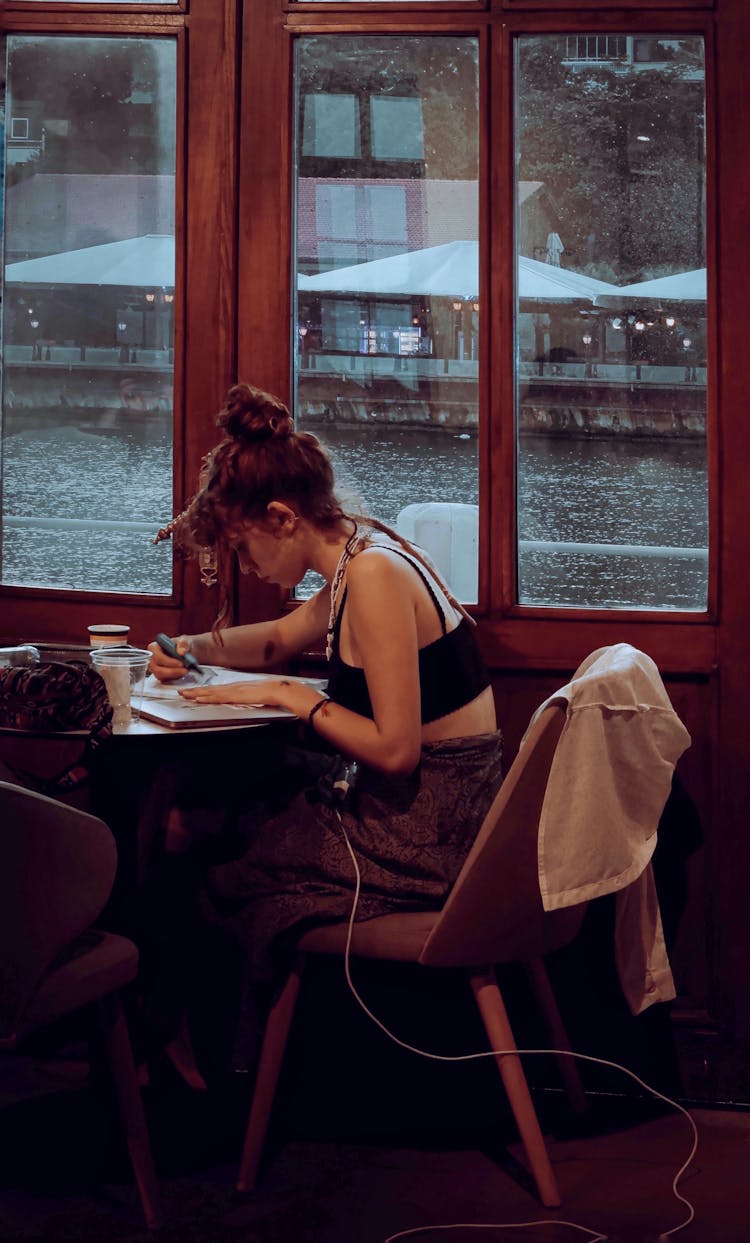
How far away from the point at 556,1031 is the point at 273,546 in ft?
3.43

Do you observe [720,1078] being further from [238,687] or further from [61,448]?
[61,448]

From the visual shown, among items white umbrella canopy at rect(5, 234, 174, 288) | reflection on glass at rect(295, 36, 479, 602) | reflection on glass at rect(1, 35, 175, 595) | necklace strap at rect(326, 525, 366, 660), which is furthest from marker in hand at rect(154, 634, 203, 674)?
white umbrella canopy at rect(5, 234, 174, 288)

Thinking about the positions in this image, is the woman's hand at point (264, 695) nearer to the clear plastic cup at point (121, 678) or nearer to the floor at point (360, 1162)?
the clear plastic cup at point (121, 678)

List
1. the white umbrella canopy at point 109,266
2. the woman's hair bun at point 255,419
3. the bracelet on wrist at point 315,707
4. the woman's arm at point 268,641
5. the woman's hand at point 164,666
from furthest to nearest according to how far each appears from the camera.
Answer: the white umbrella canopy at point 109,266 < the woman's arm at point 268,641 < the woman's hand at point 164,666 < the woman's hair bun at point 255,419 < the bracelet on wrist at point 315,707

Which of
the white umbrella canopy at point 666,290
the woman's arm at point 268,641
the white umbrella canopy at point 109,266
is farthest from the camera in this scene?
the white umbrella canopy at point 109,266

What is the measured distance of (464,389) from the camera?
114 inches

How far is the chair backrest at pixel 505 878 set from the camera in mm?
1988

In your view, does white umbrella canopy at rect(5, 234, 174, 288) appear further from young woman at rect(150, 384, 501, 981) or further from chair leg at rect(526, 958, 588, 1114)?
chair leg at rect(526, 958, 588, 1114)

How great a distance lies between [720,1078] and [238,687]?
1.29 metres

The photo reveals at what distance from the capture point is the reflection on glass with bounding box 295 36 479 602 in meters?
2.87

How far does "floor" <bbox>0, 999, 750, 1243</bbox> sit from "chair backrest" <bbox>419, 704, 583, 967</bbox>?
0.42 m

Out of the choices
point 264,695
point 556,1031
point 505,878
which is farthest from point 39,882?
point 556,1031

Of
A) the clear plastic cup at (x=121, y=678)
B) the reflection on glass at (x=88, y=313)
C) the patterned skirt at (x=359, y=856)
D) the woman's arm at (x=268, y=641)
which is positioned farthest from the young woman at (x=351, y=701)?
the reflection on glass at (x=88, y=313)

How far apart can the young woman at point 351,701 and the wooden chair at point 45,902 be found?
1.31ft
